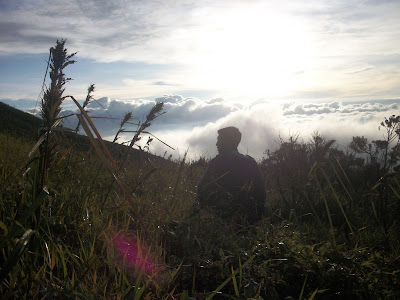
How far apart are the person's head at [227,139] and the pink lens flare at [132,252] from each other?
306 centimetres

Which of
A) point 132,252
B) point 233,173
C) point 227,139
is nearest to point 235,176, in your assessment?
point 233,173

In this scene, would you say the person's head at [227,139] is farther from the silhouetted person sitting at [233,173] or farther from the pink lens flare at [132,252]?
the pink lens flare at [132,252]

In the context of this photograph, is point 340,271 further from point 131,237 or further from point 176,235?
point 131,237

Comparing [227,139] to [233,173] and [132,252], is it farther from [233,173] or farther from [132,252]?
[132,252]

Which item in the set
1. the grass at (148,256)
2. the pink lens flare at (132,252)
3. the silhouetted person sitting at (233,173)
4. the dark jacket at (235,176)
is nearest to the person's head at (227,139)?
the silhouetted person sitting at (233,173)

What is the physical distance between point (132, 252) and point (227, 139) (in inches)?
128

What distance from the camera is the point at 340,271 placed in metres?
2.18

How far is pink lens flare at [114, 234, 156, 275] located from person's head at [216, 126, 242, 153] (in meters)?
3.06

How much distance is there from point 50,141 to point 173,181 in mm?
2936

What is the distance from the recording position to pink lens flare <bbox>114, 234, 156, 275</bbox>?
176cm

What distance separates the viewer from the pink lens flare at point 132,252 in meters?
1.76

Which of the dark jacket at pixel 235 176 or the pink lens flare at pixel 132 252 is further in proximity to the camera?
the dark jacket at pixel 235 176

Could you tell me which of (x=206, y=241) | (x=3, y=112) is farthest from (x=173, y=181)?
(x=3, y=112)

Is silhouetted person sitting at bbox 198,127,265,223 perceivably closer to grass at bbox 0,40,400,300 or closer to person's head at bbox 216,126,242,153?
person's head at bbox 216,126,242,153
